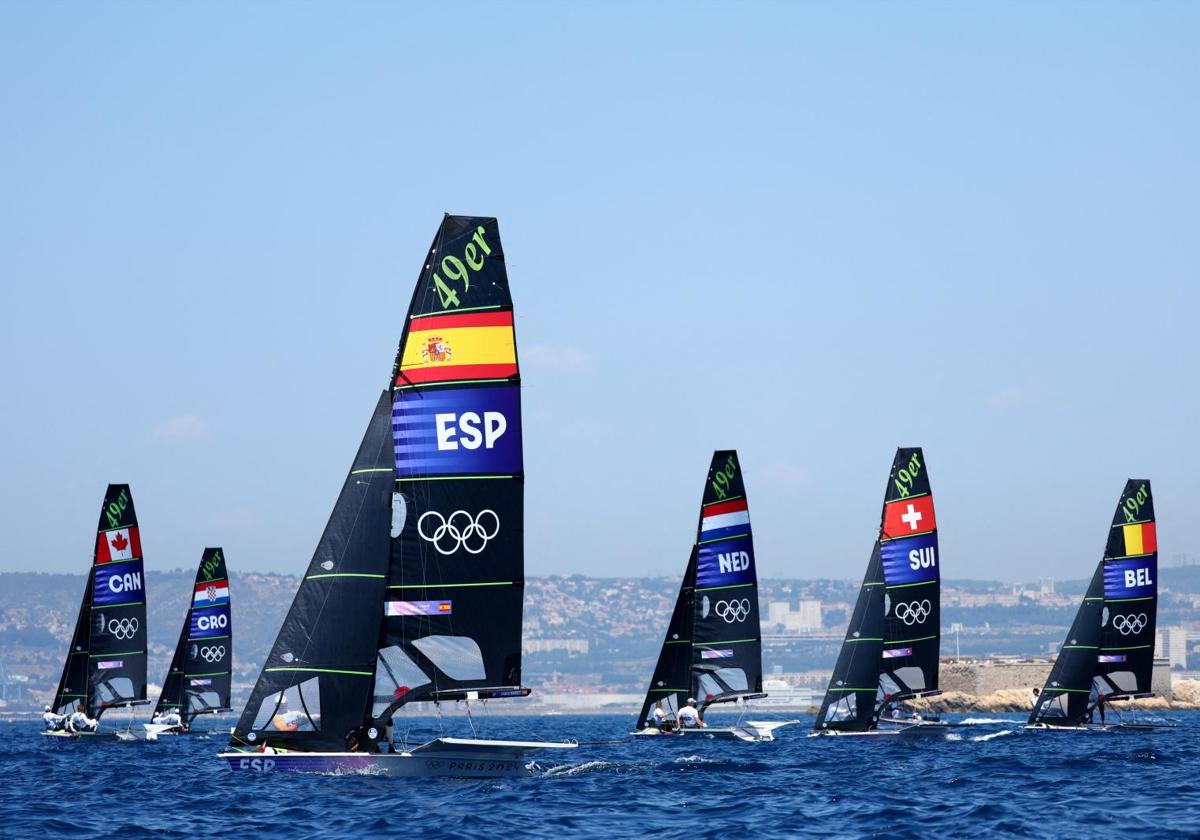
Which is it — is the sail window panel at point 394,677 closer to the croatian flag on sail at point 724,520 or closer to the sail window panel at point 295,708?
the sail window panel at point 295,708

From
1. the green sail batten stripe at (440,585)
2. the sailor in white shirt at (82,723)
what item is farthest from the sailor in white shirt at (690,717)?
the green sail batten stripe at (440,585)

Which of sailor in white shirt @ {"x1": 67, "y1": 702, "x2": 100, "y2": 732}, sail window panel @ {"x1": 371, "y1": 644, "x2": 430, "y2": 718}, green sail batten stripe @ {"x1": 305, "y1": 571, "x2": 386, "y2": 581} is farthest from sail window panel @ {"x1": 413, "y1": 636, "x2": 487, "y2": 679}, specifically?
sailor in white shirt @ {"x1": 67, "y1": 702, "x2": 100, "y2": 732}

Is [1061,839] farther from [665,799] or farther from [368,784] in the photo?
[368,784]

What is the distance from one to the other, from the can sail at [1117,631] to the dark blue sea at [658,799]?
13.0 metres

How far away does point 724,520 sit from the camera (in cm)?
5425

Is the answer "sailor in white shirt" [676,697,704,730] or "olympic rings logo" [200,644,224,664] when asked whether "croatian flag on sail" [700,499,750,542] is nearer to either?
"sailor in white shirt" [676,697,704,730]

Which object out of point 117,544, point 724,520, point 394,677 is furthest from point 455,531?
point 117,544

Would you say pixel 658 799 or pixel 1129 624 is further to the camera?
pixel 1129 624

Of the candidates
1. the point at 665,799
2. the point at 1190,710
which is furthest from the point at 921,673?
the point at 1190,710

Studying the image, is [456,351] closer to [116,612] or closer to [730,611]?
[730,611]

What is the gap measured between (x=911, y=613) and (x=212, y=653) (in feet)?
88.8

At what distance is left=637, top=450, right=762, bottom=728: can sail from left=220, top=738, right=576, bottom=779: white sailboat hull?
2381cm

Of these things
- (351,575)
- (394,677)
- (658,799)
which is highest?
(351,575)

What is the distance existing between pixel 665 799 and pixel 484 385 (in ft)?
26.7
